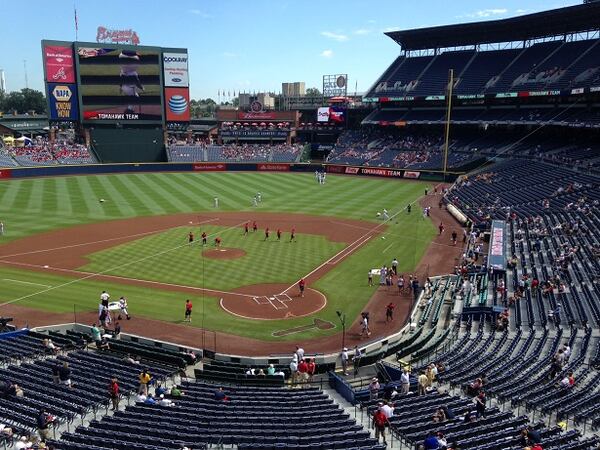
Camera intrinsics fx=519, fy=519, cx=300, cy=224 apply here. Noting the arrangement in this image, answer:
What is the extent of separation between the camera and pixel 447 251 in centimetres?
4131

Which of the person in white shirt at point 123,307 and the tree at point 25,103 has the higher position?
the tree at point 25,103

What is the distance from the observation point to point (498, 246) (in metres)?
37.2

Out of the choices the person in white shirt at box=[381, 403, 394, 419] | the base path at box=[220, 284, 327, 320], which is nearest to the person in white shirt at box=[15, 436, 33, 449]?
the person in white shirt at box=[381, 403, 394, 419]

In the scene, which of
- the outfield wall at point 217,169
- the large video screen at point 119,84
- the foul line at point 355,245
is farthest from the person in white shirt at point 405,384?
the large video screen at point 119,84

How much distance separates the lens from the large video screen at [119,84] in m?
86.6

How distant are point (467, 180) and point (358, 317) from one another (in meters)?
45.4

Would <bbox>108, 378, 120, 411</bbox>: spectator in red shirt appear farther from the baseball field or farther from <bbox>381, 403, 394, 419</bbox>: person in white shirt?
the baseball field

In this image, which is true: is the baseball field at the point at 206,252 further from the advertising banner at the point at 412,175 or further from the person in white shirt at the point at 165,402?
the advertising banner at the point at 412,175

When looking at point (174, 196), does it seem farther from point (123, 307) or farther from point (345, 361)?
point (345, 361)

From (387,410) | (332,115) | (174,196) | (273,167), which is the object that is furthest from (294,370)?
(332,115)

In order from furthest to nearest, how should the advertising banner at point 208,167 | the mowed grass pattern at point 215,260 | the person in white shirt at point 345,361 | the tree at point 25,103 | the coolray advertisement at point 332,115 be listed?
the tree at point 25,103, the coolray advertisement at point 332,115, the advertising banner at point 208,167, the mowed grass pattern at point 215,260, the person in white shirt at point 345,361

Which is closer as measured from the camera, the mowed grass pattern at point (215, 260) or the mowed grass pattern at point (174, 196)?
the mowed grass pattern at point (215, 260)

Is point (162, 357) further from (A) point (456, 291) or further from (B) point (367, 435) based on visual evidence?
(A) point (456, 291)

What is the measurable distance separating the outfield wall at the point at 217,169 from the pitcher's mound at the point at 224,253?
44.7 meters
